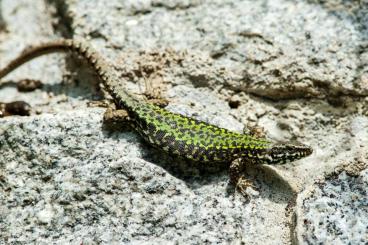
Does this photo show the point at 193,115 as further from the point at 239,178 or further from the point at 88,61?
the point at 88,61

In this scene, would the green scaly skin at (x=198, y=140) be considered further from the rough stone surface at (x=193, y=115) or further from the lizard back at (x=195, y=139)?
the rough stone surface at (x=193, y=115)

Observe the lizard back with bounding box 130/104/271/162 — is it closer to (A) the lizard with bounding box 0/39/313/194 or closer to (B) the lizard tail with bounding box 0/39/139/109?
(A) the lizard with bounding box 0/39/313/194

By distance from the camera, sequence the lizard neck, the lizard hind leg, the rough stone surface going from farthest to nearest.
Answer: the lizard neck < the lizard hind leg < the rough stone surface

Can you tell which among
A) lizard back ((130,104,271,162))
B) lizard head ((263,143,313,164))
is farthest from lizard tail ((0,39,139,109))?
lizard head ((263,143,313,164))

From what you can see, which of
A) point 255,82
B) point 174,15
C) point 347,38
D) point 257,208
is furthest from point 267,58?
point 257,208

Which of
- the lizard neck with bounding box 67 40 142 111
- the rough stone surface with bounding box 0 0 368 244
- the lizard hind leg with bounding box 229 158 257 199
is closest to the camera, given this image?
the rough stone surface with bounding box 0 0 368 244

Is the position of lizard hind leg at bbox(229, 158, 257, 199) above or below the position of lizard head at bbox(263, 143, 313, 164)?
below

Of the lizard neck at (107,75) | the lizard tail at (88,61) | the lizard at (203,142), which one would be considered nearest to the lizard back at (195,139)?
the lizard at (203,142)

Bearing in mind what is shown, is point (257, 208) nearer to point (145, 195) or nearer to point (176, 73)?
point (145, 195)
